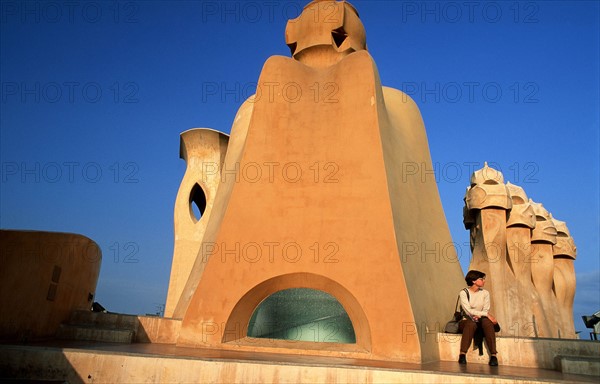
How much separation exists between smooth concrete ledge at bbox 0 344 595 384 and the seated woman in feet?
3.53

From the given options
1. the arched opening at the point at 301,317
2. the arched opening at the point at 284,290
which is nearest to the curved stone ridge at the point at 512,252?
the arched opening at the point at 301,317

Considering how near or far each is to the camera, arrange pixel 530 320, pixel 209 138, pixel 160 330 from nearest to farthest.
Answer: pixel 160 330 → pixel 530 320 → pixel 209 138

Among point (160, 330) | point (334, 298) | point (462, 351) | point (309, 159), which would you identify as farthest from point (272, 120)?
point (462, 351)

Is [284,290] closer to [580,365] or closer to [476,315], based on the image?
[476,315]

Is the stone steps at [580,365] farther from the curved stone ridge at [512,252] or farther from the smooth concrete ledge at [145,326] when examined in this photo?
the curved stone ridge at [512,252]

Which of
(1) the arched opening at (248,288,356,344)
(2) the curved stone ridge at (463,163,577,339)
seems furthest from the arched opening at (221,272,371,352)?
(2) the curved stone ridge at (463,163,577,339)

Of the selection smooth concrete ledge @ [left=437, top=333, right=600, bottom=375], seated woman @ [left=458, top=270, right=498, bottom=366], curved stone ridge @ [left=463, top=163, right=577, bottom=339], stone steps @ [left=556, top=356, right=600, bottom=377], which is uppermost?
curved stone ridge @ [left=463, top=163, right=577, bottom=339]

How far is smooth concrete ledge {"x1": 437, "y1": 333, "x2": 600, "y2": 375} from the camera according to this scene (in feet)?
21.1

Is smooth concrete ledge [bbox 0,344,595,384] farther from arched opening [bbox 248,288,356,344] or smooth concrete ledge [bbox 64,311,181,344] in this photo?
arched opening [bbox 248,288,356,344]

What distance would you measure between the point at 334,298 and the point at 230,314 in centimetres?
210

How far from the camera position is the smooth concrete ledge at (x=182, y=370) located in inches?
203

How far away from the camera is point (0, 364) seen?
545 cm

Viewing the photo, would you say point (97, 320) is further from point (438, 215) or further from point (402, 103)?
point (402, 103)

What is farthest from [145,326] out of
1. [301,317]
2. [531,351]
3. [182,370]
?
[531,351]
